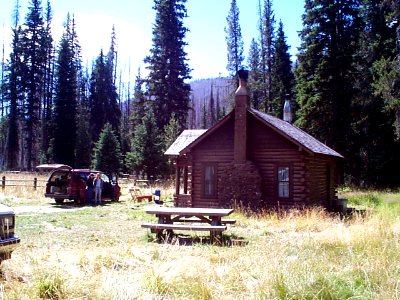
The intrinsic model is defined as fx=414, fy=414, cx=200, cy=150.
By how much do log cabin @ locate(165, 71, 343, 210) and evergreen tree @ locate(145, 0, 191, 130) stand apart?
2549 centimetres

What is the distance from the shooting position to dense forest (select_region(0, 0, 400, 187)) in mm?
31188

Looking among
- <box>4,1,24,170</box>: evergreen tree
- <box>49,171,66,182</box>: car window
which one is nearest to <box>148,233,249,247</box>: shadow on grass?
<box>49,171,66,182</box>: car window

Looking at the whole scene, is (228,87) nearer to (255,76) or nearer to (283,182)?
(255,76)

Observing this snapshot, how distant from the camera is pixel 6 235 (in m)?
6.64

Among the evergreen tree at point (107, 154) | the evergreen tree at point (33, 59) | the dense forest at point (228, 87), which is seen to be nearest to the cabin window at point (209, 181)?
the dense forest at point (228, 87)

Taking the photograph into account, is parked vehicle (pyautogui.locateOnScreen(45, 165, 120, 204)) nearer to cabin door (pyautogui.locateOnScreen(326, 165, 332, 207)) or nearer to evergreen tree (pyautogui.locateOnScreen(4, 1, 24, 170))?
cabin door (pyautogui.locateOnScreen(326, 165, 332, 207))

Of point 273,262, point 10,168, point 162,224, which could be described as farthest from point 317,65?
point 10,168

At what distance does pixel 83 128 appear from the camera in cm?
4850

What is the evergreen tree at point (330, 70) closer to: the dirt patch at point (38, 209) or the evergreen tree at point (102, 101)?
the dirt patch at point (38, 209)

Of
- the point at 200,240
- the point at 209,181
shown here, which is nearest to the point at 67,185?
the point at 209,181

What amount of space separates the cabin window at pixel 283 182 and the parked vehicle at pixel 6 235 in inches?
536

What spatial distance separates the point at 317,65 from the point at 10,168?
3722cm

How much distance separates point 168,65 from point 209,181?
2872 centimetres

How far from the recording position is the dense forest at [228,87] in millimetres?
31188
